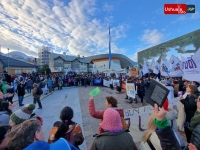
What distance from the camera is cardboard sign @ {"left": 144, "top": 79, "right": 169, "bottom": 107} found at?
69.7 inches

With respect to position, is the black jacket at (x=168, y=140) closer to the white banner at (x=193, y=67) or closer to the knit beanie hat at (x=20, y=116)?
the knit beanie hat at (x=20, y=116)

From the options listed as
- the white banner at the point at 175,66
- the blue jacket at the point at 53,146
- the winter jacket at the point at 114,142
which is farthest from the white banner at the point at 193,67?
the blue jacket at the point at 53,146

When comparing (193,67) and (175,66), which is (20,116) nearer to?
(193,67)

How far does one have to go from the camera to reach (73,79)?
2225cm

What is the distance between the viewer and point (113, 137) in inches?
70.0

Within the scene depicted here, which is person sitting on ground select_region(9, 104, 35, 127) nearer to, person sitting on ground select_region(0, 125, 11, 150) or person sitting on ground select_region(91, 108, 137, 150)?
person sitting on ground select_region(0, 125, 11, 150)

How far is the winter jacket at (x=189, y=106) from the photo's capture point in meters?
3.12

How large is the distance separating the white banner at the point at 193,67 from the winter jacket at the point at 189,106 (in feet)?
4.23

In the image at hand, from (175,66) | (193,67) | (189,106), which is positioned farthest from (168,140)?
(175,66)

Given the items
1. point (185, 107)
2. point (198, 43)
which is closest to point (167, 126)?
point (185, 107)

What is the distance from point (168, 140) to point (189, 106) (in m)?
2.08

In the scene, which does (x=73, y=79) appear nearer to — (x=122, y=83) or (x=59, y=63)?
(x=122, y=83)

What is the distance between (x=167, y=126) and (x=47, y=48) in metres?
137

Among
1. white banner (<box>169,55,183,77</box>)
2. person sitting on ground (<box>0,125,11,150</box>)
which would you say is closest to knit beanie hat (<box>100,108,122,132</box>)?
person sitting on ground (<box>0,125,11,150</box>)
